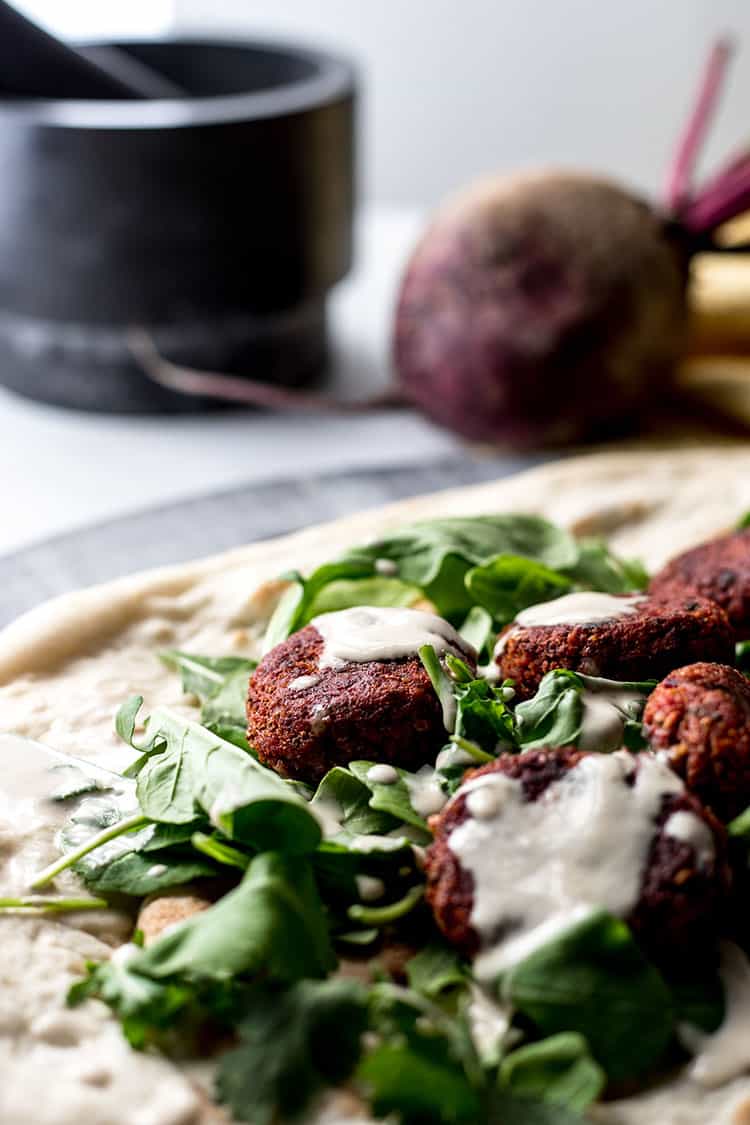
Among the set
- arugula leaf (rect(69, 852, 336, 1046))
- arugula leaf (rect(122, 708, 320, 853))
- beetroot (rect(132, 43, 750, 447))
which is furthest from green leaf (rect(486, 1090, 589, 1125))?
beetroot (rect(132, 43, 750, 447))

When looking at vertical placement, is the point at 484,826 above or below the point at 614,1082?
above

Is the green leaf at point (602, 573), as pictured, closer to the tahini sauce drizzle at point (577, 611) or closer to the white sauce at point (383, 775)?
the tahini sauce drizzle at point (577, 611)

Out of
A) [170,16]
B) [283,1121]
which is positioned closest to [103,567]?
[283,1121]

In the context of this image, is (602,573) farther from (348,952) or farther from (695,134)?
(695,134)

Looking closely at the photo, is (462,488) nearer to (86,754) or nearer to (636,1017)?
(86,754)

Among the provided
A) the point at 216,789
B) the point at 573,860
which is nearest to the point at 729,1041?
the point at 573,860

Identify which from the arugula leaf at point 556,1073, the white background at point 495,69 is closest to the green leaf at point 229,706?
the arugula leaf at point 556,1073
